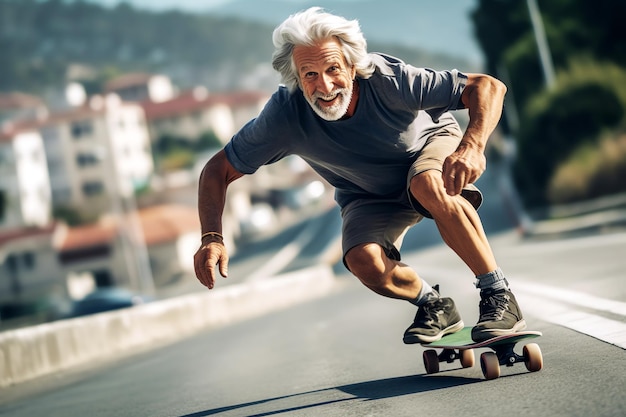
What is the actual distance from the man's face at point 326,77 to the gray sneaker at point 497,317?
1107 millimetres

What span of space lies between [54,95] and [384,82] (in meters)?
144

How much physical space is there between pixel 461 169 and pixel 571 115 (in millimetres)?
32015

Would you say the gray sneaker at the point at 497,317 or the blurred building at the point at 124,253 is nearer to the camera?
the gray sneaker at the point at 497,317

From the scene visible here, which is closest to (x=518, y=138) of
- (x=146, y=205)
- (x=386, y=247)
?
(x=386, y=247)

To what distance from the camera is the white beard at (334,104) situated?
482 cm

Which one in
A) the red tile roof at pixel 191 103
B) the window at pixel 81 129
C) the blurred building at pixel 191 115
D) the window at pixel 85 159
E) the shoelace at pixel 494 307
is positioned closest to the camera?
the shoelace at pixel 494 307

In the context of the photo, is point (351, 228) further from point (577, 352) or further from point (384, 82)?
point (577, 352)

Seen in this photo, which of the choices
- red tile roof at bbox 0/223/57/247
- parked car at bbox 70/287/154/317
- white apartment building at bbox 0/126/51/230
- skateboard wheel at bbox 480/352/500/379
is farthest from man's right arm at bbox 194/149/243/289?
white apartment building at bbox 0/126/51/230

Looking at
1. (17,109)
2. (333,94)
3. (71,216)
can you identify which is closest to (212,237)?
(333,94)

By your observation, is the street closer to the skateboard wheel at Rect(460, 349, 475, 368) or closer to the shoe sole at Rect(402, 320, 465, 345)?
the skateboard wheel at Rect(460, 349, 475, 368)

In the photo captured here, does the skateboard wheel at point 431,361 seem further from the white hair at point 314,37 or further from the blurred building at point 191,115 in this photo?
the blurred building at point 191,115

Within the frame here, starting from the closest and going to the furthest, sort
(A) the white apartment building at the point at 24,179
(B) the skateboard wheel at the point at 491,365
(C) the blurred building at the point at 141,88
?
1. (B) the skateboard wheel at the point at 491,365
2. (A) the white apartment building at the point at 24,179
3. (C) the blurred building at the point at 141,88

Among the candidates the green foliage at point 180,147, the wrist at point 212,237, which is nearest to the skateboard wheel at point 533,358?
the wrist at point 212,237

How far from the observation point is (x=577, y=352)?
5062mm
